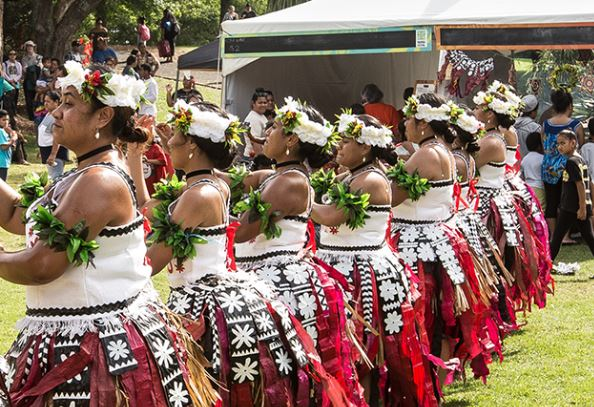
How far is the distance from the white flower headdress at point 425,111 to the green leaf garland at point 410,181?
51 centimetres

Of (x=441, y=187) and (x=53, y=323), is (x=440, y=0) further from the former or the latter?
(x=53, y=323)

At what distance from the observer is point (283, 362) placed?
4.43m

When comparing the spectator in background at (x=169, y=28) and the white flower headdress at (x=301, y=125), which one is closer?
the white flower headdress at (x=301, y=125)

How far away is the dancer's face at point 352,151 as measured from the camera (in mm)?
5836

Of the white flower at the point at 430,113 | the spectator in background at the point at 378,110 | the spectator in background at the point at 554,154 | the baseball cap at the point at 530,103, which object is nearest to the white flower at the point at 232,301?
the white flower at the point at 430,113

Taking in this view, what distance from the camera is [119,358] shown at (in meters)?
3.55

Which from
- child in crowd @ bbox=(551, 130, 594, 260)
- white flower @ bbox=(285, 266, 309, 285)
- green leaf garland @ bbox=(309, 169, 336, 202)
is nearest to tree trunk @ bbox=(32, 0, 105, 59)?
→ child in crowd @ bbox=(551, 130, 594, 260)

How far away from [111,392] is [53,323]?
326 mm

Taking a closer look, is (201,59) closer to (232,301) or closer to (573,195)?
(573,195)

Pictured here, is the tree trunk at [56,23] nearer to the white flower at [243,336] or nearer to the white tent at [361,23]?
the white tent at [361,23]

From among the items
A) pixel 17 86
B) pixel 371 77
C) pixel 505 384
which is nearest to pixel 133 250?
pixel 505 384

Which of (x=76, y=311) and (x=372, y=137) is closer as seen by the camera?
(x=76, y=311)

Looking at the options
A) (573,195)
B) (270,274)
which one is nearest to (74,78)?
(270,274)

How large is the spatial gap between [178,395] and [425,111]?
3613 mm
